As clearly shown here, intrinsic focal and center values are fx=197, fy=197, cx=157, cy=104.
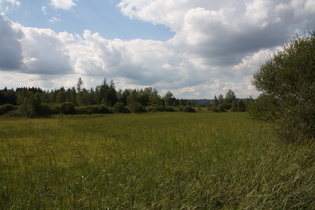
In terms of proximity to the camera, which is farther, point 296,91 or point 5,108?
point 5,108

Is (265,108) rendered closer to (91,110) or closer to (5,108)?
(91,110)

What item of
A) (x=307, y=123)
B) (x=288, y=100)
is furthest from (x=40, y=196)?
(x=288, y=100)

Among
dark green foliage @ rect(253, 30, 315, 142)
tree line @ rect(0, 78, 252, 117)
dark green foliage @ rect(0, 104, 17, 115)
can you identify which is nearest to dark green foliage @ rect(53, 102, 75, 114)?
tree line @ rect(0, 78, 252, 117)

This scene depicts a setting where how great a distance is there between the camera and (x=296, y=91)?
1036 centimetres

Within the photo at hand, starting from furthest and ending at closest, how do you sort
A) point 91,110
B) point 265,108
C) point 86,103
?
point 86,103 < point 91,110 < point 265,108

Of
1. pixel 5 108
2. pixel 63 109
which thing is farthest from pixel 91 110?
pixel 5 108

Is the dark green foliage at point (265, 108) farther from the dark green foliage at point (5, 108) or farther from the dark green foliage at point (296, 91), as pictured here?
the dark green foliage at point (5, 108)

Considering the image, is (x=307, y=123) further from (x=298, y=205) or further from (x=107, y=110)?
(x=107, y=110)

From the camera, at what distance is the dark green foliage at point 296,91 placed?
8852 millimetres

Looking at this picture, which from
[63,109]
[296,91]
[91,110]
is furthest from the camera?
[91,110]

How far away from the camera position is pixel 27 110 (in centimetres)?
3869

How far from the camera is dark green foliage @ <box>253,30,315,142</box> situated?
8852 millimetres

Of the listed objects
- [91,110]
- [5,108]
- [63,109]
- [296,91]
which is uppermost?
[296,91]

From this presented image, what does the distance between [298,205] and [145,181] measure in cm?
329
